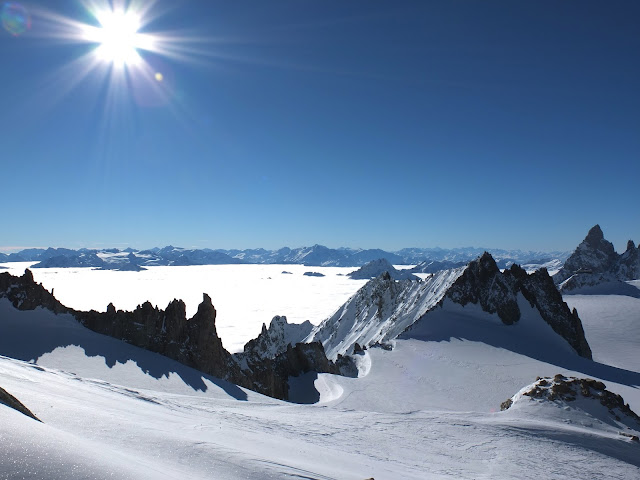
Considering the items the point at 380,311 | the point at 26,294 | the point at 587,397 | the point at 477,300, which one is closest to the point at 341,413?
the point at 587,397

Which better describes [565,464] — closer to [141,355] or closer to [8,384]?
[8,384]

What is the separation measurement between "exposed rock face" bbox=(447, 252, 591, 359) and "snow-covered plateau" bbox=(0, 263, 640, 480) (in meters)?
1.21

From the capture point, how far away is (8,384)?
11641 mm

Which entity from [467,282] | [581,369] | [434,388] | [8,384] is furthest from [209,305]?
[581,369]

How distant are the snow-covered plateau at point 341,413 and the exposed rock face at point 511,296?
3.98 ft

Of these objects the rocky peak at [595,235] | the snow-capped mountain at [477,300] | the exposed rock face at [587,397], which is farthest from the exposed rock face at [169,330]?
the rocky peak at [595,235]

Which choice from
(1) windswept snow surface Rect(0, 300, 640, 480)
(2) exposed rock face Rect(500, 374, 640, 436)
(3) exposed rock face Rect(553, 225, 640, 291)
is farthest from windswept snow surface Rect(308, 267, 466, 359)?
(3) exposed rock face Rect(553, 225, 640, 291)

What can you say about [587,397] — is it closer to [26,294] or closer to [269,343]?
[26,294]

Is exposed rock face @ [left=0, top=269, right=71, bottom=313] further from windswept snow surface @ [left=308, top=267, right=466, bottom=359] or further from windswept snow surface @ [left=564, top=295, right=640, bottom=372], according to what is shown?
windswept snow surface @ [left=564, top=295, right=640, bottom=372]

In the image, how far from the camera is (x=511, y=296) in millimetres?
49500

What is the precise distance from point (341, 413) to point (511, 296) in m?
40.4

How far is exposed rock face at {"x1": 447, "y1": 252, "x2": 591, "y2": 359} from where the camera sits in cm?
4766

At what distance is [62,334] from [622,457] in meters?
37.4

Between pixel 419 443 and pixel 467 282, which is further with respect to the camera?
pixel 467 282
